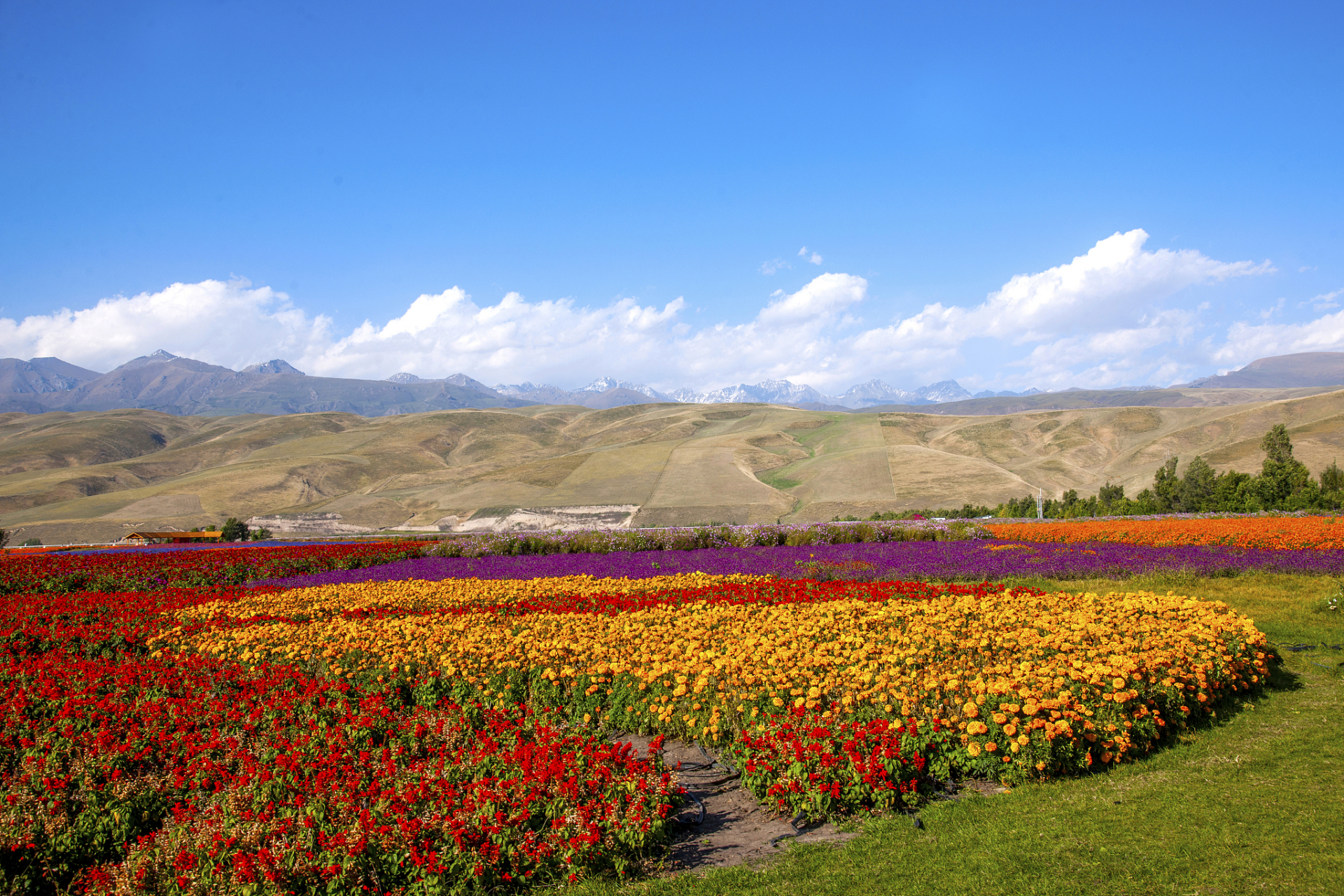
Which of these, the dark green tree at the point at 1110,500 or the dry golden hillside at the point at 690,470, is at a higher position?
the dry golden hillside at the point at 690,470

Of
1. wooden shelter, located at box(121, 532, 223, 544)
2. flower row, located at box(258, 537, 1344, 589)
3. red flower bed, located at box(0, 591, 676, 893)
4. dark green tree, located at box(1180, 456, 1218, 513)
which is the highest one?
dark green tree, located at box(1180, 456, 1218, 513)

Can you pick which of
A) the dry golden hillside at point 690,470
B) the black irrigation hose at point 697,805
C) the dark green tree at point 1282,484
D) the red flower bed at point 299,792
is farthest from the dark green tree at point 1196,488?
the red flower bed at point 299,792

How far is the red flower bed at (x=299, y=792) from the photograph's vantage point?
4809 millimetres

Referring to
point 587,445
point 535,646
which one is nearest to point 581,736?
point 535,646

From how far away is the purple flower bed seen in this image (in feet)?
54.2

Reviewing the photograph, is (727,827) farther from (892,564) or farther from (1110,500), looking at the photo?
(1110,500)

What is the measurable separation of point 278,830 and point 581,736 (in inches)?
93.2

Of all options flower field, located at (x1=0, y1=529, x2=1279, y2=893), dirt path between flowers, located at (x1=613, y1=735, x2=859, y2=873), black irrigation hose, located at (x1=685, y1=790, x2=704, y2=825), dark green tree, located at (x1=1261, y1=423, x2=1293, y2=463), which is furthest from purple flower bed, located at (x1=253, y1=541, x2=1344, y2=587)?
dark green tree, located at (x1=1261, y1=423, x2=1293, y2=463)

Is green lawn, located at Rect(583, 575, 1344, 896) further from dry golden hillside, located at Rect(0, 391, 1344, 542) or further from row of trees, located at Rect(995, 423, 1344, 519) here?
dry golden hillside, located at Rect(0, 391, 1344, 542)

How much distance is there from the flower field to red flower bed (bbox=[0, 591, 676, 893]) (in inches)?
1.0

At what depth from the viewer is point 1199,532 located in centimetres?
2114

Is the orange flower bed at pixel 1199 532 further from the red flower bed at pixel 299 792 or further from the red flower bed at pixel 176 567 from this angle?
the red flower bed at pixel 176 567

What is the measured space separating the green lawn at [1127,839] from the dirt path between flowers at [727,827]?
0.20 m

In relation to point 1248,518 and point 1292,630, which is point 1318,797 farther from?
point 1248,518
